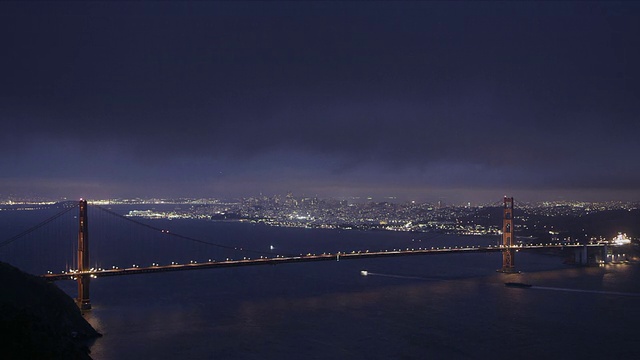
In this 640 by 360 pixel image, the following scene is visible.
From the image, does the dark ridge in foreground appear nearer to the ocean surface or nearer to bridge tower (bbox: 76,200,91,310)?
the ocean surface

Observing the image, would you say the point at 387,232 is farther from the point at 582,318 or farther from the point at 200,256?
the point at 582,318

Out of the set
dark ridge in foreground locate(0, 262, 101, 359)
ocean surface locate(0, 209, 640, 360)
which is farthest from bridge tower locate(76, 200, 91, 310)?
dark ridge in foreground locate(0, 262, 101, 359)

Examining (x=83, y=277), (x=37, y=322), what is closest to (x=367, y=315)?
(x=83, y=277)

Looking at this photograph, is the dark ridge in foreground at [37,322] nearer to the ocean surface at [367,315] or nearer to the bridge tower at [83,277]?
the ocean surface at [367,315]

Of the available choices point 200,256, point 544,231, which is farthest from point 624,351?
point 544,231

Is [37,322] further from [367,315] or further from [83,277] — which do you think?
[367,315]
